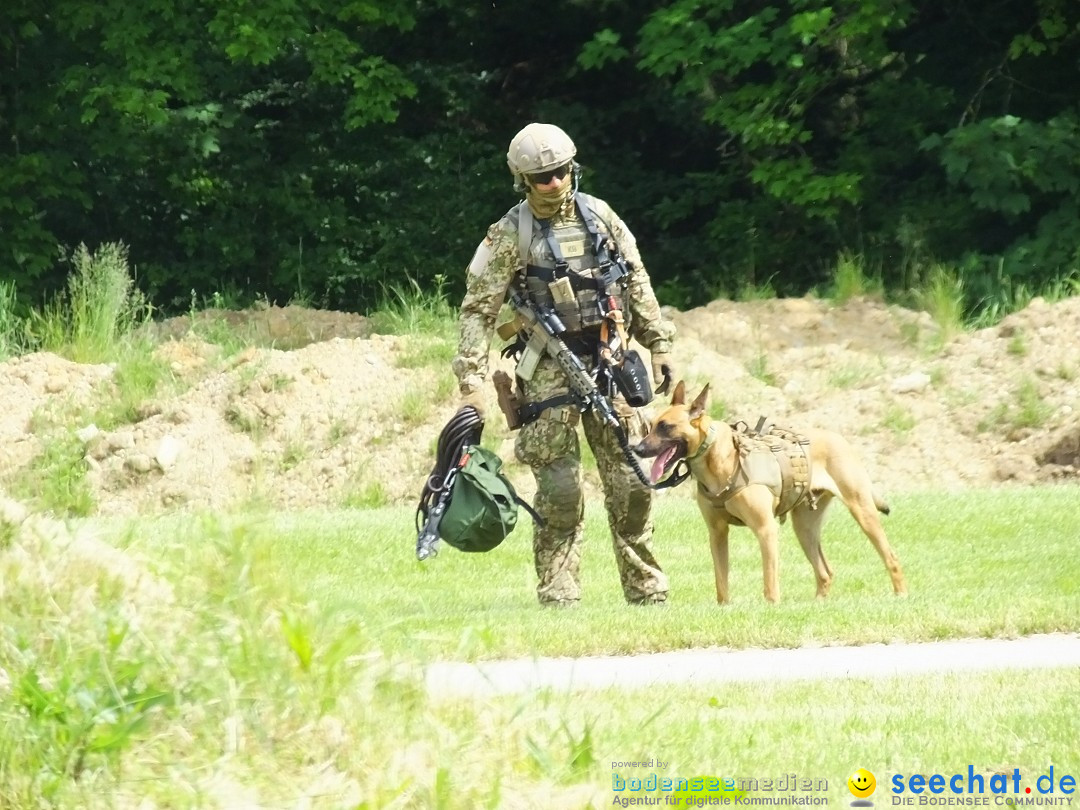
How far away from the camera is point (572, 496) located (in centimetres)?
1055

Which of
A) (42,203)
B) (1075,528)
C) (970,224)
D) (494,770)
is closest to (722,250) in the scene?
(970,224)

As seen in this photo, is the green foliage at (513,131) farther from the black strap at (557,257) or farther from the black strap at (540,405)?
the black strap at (557,257)

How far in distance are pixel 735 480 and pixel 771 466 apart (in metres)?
0.22

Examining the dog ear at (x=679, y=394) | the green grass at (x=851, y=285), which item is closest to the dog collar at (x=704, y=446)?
the dog ear at (x=679, y=394)

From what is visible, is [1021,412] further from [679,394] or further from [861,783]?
[861,783]

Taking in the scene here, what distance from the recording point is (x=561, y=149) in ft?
32.9

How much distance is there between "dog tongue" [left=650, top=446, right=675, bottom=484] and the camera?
33.9ft

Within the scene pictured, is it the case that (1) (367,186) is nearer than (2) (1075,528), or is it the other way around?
(2) (1075,528)

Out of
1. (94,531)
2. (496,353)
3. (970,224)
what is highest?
(970,224)

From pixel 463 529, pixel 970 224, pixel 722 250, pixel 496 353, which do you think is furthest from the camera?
pixel 722 250

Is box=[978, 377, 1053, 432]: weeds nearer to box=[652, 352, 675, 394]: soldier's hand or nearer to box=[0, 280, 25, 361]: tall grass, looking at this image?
box=[652, 352, 675, 394]: soldier's hand

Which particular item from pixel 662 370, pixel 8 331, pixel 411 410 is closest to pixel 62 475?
pixel 411 410

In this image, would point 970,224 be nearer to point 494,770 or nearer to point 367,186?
point 367,186

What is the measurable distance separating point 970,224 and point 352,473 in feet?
30.0
